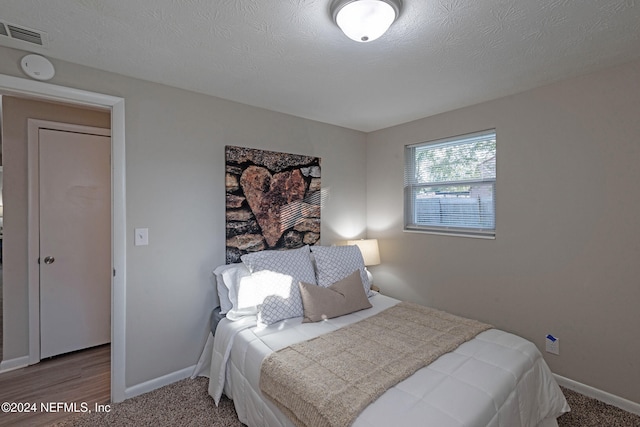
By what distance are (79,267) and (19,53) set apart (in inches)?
75.4

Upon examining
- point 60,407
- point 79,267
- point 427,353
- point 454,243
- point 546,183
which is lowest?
point 60,407

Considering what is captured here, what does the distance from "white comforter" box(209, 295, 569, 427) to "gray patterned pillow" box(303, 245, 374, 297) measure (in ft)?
1.24

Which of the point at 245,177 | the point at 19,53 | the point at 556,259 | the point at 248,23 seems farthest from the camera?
the point at 245,177

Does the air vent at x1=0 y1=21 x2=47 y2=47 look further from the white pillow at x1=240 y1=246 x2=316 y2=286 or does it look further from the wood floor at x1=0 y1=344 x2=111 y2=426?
the wood floor at x1=0 y1=344 x2=111 y2=426

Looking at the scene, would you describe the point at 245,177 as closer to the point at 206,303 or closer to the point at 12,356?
the point at 206,303

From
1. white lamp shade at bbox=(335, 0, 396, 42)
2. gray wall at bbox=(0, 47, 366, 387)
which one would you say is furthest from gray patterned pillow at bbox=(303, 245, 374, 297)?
white lamp shade at bbox=(335, 0, 396, 42)

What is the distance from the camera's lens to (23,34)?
1628 millimetres

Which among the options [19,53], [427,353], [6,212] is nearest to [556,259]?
[427,353]

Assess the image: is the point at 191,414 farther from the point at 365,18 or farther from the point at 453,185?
the point at 453,185

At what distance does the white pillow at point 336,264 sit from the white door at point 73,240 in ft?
7.25

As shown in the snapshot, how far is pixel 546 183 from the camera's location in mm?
2307

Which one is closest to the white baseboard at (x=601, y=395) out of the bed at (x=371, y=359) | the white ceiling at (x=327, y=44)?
the bed at (x=371, y=359)

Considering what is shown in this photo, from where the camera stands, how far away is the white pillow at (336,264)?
2.53 metres

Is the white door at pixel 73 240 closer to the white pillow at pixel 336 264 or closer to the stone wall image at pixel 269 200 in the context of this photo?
the stone wall image at pixel 269 200
